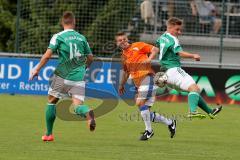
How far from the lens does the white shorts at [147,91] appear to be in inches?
565

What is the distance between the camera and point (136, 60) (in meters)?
14.7

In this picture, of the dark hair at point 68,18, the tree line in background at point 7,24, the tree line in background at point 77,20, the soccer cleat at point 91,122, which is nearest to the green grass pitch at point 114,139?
the soccer cleat at point 91,122

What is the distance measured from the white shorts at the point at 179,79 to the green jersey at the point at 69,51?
1774 millimetres

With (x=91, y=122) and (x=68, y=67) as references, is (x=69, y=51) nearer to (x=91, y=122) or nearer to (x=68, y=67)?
(x=68, y=67)

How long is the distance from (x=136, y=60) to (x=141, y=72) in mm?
279

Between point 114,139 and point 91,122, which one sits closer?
point 91,122

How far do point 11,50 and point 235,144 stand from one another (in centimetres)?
1561

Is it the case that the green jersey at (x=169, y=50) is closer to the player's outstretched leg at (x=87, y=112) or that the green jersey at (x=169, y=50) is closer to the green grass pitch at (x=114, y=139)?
the green grass pitch at (x=114, y=139)

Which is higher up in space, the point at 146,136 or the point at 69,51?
the point at 69,51

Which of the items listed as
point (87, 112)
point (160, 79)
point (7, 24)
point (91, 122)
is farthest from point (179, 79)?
point (7, 24)


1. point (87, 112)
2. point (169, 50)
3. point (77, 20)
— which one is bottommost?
point (87, 112)

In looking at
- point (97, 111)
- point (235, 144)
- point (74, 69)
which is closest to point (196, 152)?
point (235, 144)

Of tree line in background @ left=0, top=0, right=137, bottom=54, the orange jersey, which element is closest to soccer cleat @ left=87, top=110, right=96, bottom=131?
the orange jersey

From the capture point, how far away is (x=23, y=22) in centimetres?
2672
